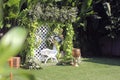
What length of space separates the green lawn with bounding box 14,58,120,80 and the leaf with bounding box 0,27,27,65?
31.6ft

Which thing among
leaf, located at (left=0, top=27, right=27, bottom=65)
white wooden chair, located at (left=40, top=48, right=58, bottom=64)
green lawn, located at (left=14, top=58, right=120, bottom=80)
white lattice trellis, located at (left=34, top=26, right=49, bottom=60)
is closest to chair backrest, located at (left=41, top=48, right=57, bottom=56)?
white wooden chair, located at (left=40, top=48, right=58, bottom=64)

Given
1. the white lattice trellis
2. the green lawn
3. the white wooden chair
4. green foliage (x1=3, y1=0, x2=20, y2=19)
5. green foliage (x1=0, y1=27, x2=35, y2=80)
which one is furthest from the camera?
the white lattice trellis

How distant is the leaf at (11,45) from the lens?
593mm

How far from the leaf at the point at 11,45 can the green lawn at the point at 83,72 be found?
9.64 m

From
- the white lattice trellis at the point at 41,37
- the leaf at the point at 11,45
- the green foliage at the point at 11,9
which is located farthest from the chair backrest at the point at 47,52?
the leaf at the point at 11,45

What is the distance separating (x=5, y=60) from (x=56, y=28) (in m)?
14.5

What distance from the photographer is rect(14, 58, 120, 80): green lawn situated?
37.0 feet

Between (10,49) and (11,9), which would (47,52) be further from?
(10,49)

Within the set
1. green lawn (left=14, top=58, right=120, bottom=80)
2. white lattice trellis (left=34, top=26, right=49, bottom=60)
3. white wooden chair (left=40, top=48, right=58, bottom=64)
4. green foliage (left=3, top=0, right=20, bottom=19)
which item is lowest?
green lawn (left=14, top=58, right=120, bottom=80)

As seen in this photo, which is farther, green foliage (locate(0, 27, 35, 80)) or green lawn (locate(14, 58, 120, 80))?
green lawn (locate(14, 58, 120, 80))

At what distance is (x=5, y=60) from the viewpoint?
1.96ft

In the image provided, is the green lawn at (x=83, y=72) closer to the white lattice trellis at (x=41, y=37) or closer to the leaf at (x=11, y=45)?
the white lattice trellis at (x=41, y=37)

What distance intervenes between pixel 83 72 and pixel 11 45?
1182 cm

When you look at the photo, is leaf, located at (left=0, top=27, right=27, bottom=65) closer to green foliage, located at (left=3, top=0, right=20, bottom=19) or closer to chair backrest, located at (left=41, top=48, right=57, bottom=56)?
green foliage, located at (left=3, top=0, right=20, bottom=19)
